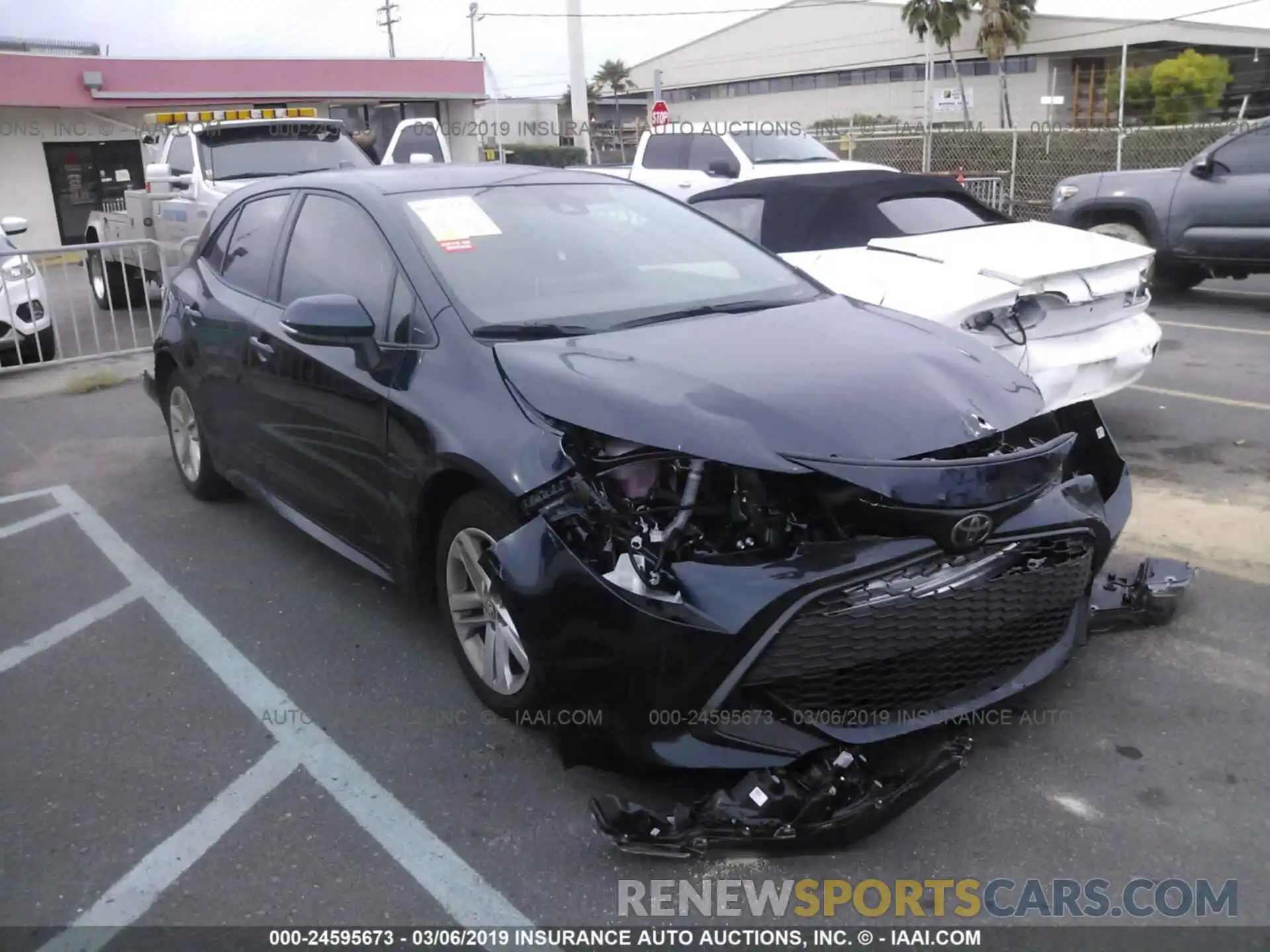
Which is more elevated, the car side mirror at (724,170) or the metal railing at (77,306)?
the car side mirror at (724,170)

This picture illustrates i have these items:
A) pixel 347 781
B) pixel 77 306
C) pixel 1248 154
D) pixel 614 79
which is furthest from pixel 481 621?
pixel 614 79

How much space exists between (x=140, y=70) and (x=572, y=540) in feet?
83.4

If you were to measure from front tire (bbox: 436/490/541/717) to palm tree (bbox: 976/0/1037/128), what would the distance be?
A: 145 ft

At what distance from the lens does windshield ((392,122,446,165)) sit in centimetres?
1638

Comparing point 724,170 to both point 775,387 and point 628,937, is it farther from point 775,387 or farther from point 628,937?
point 628,937

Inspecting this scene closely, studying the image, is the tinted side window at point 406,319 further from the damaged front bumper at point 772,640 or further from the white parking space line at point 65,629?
the white parking space line at point 65,629

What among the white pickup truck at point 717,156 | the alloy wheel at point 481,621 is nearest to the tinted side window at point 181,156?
the white pickup truck at point 717,156

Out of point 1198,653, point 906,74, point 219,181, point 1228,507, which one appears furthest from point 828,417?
point 906,74

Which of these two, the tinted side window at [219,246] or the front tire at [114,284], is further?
the front tire at [114,284]

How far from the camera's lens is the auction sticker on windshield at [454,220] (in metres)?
Result: 4.08

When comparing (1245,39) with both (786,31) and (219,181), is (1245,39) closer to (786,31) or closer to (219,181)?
(786,31)

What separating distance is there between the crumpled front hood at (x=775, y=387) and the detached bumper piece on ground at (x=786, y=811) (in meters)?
0.80

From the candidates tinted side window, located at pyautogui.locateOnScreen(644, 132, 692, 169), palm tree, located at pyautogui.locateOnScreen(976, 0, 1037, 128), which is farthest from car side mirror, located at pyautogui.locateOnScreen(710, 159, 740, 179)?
palm tree, located at pyautogui.locateOnScreen(976, 0, 1037, 128)

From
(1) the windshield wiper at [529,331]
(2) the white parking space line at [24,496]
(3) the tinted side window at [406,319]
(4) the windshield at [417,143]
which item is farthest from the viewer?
(4) the windshield at [417,143]
